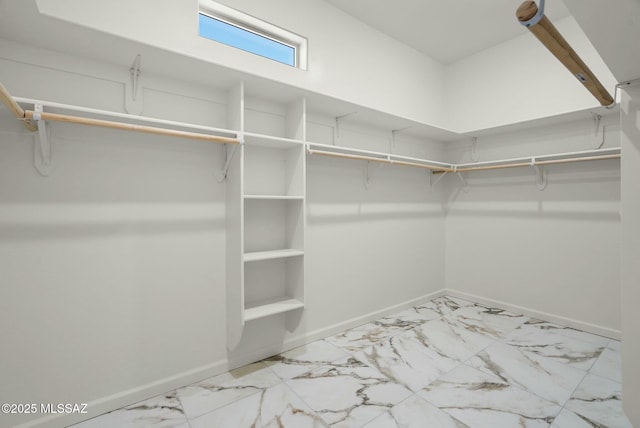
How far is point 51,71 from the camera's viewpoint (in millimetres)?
1606

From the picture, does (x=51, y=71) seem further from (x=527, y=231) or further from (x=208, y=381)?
(x=527, y=231)

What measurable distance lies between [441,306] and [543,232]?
1.33m

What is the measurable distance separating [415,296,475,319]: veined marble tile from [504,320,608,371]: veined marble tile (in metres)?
0.67

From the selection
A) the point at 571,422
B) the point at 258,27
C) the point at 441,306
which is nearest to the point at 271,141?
the point at 258,27

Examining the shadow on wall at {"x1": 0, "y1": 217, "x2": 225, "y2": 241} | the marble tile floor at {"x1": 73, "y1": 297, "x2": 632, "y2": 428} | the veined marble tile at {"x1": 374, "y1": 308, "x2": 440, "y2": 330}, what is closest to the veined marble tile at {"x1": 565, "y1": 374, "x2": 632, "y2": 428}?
the marble tile floor at {"x1": 73, "y1": 297, "x2": 632, "y2": 428}

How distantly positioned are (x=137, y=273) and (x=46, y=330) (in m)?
0.49

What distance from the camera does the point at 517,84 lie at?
3.27 meters

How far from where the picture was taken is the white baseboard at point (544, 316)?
2727 millimetres

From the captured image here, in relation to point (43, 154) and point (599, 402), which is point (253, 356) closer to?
point (43, 154)

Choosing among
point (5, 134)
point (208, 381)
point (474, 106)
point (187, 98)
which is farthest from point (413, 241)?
point (5, 134)

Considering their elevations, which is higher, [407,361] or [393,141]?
[393,141]

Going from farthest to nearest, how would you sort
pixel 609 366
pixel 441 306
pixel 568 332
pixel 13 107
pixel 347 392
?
pixel 441 306
pixel 568 332
pixel 609 366
pixel 347 392
pixel 13 107

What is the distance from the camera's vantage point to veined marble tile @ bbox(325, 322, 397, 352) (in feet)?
8.46

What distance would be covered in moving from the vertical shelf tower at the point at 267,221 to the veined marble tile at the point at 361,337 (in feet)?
2.12
